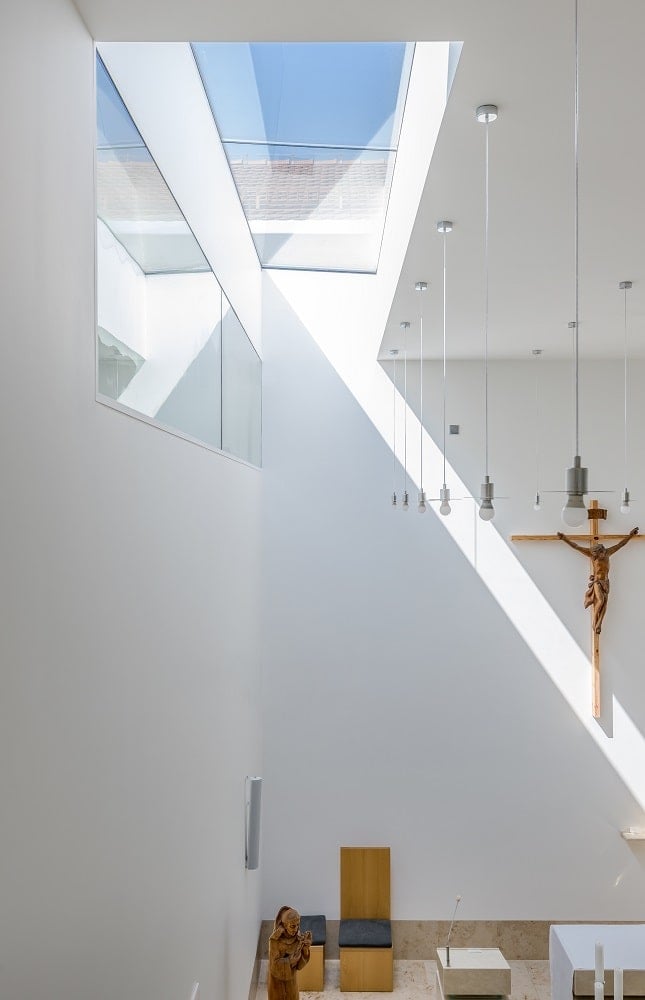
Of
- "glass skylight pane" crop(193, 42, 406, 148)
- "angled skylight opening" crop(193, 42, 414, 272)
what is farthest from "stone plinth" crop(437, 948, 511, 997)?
"glass skylight pane" crop(193, 42, 406, 148)

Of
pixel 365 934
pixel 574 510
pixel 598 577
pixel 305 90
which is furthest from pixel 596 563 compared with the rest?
pixel 574 510

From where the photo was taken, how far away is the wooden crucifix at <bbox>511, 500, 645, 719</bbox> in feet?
24.5

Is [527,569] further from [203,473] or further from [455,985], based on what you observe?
[203,473]

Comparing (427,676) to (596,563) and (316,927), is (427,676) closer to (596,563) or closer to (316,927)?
(596,563)

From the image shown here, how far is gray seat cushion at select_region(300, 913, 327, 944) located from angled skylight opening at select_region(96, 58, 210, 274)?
5.46 metres

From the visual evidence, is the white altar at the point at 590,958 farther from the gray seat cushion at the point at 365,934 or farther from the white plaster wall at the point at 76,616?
the white plaster wall at the point at 76,616

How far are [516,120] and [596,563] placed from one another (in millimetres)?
5085

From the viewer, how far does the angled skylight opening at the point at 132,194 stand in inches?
112

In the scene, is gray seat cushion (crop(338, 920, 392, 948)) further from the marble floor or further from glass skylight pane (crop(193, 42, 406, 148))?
glass skylight pane (crop(193, 42, 406, 148))

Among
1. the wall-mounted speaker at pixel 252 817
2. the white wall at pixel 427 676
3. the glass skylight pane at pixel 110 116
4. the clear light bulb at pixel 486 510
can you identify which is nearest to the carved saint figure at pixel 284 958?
the wall-mounted speaker at pixel 252 817

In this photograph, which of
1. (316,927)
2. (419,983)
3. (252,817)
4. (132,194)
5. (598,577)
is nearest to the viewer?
(132,194)

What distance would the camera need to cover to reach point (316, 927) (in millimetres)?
7137

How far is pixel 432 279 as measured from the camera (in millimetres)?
5133

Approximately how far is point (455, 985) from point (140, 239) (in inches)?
213
